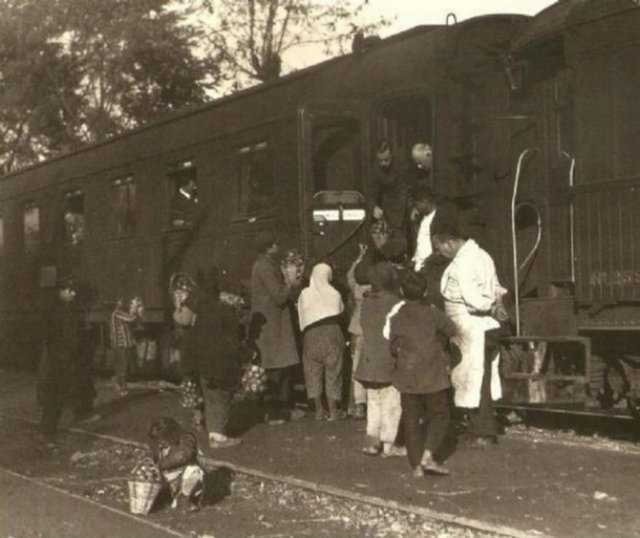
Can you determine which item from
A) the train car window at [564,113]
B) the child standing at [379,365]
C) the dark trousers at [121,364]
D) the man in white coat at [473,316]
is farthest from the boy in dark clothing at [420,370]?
the dark trousers at [121,364]

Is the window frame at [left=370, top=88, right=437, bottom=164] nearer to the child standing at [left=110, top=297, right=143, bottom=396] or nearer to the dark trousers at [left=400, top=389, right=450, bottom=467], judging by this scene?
the dark trousers at [left=400, top=389, right=450, bottom=467]

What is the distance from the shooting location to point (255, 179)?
1459 cm

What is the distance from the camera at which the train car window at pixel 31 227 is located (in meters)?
22.4

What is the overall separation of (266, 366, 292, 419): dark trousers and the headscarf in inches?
31.6

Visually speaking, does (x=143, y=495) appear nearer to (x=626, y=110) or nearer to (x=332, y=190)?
(x=626, y=110)

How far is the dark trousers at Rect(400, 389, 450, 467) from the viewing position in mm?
8922

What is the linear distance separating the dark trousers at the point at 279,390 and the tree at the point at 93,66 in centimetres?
2512

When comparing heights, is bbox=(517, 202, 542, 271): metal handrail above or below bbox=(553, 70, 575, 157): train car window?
below

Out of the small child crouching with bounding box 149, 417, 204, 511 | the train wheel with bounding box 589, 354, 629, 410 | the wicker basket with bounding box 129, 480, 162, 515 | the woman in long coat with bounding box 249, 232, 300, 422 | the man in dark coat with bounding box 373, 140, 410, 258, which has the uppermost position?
the man in dark coat with bounding box 373, 140, 410, 258

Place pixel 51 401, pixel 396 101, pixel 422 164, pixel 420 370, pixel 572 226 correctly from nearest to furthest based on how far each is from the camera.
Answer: pixel 420 370, pixel 572 226, pixel 422 164, pixel 396 101, pixel 51 401

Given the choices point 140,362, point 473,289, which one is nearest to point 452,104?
point 473,289

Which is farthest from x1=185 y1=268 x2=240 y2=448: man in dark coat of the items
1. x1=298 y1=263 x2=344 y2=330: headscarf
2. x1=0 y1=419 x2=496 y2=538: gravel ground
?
x1=298 y1=263 x2=344 y2=330: headscarf

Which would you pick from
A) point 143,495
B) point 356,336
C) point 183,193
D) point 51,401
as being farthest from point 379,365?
point 183,193

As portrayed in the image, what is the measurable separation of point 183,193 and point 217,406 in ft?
20.4
